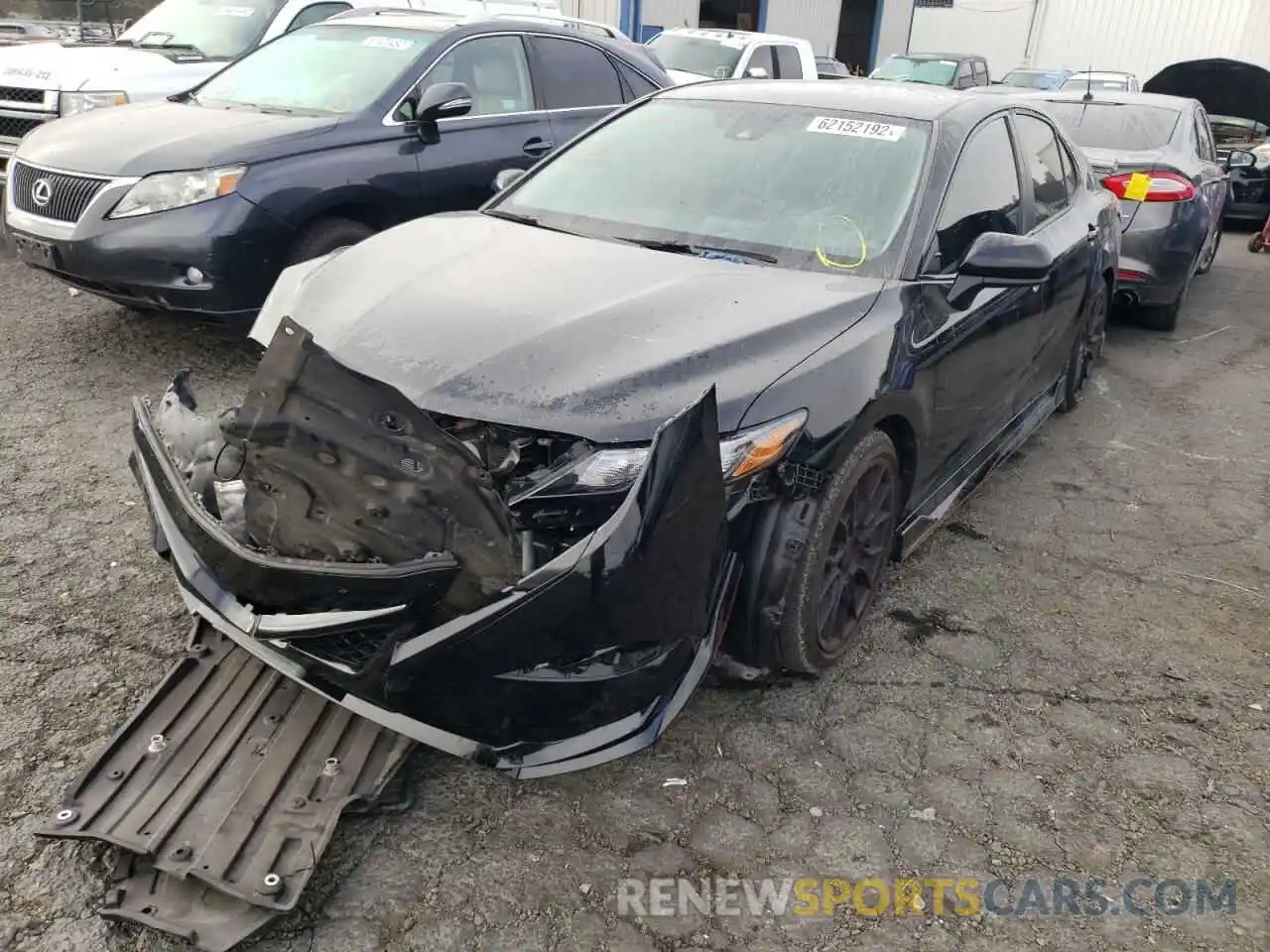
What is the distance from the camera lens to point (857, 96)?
3.68 metres

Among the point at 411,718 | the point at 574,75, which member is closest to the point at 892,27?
the point at 574,75

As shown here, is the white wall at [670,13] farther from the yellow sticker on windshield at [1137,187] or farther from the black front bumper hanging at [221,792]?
the black front bumper hanging at [221,792]

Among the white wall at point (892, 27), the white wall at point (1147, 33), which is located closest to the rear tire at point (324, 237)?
the white wall at point (892, 27)

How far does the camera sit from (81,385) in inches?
186

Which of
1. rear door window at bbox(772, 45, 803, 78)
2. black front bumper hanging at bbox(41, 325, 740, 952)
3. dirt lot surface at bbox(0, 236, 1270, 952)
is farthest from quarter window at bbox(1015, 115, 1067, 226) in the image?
rear door window at bbox(772, 45, 803, 78)

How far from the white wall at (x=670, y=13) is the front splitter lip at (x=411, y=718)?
2016cm

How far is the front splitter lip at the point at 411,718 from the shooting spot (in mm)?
2182

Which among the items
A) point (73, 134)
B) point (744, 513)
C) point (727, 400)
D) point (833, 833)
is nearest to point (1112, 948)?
point (833, 833)

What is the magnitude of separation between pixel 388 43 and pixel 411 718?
4756 millimetres

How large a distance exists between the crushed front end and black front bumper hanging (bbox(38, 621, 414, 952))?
26cm

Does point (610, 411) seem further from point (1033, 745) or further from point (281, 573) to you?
point (1033, 745)

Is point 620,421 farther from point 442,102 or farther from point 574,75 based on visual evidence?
point 574,75

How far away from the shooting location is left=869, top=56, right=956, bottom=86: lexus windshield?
51.0 ft

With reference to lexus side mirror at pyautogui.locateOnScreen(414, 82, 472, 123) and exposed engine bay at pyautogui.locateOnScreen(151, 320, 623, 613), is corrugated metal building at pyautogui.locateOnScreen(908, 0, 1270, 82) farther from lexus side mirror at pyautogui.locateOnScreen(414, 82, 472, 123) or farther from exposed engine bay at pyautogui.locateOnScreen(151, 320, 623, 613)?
exposed engine bay at pyautogui.locateOnScreen(151, 320, 623, 613)
